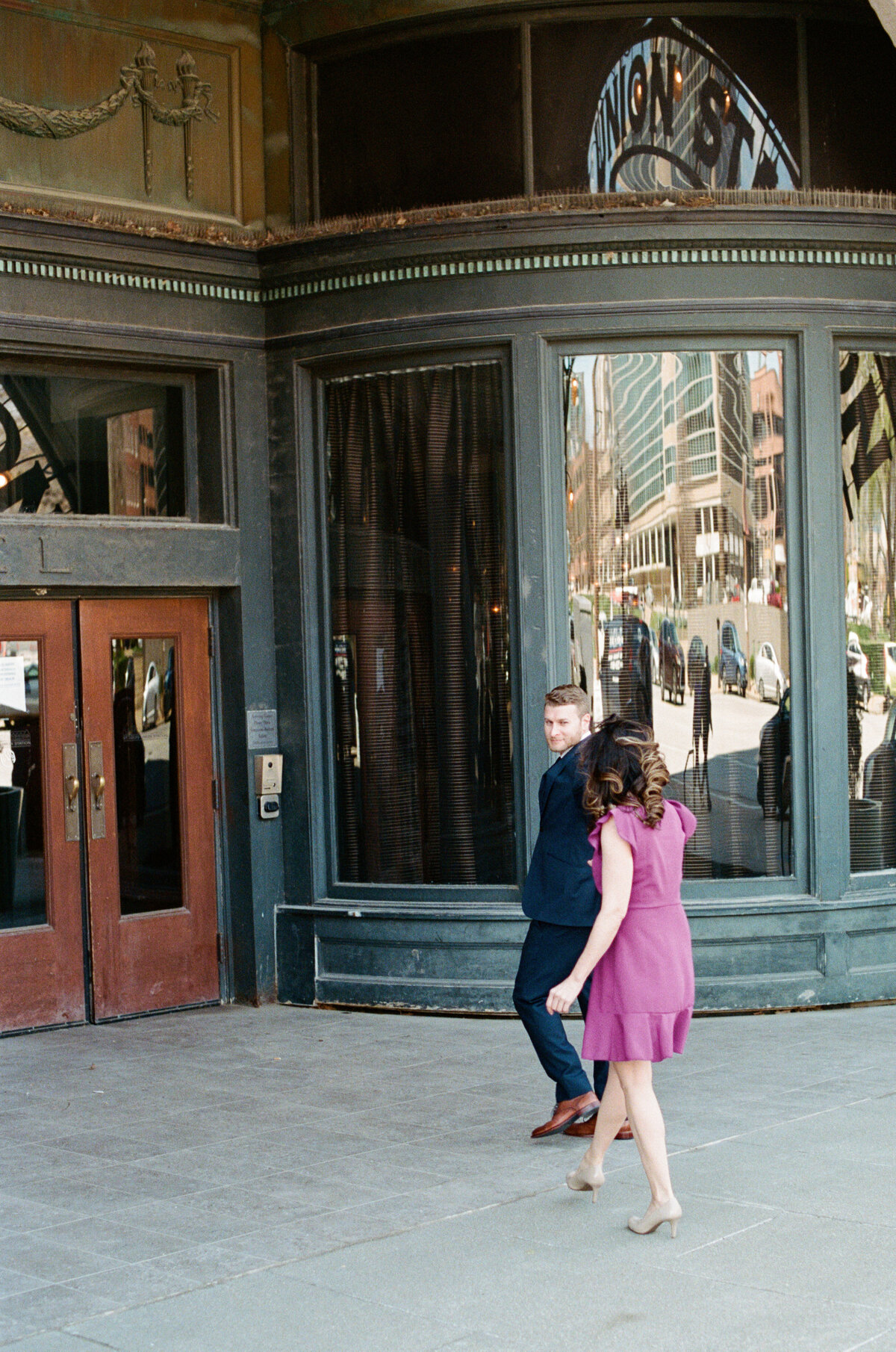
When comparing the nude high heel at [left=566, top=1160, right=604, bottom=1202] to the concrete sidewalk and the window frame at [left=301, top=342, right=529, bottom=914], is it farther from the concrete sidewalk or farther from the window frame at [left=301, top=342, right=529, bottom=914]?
the window frame at [left=301, top=342, right=529, bottom=914]

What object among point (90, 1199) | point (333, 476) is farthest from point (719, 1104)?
point (333, 476)

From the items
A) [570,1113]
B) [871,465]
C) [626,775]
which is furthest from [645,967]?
[871,465]

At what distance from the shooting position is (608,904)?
5.04 metres

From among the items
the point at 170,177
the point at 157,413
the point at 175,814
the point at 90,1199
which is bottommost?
the point at 90,1199

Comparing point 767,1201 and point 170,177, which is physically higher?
A: point 170,177

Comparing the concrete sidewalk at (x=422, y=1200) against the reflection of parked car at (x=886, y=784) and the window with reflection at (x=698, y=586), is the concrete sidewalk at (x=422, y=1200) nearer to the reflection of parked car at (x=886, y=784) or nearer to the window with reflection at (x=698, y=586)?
the reflection of parked car at (x=886, y=784)

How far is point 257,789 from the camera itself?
30.1 feet

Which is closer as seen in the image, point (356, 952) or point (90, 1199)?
point (90, 1199)

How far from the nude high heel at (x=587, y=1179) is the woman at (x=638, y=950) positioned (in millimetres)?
309

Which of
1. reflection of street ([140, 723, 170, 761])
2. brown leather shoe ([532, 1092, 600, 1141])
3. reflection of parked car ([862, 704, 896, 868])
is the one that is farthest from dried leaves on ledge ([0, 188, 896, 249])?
brown leather shoe ([532, 1092, 600, 1141])

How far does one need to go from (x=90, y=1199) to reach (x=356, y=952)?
11.4 ft

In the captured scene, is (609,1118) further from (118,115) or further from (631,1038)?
(118,115)

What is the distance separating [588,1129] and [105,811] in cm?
360

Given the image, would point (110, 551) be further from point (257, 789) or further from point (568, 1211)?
point (568, 1211)
